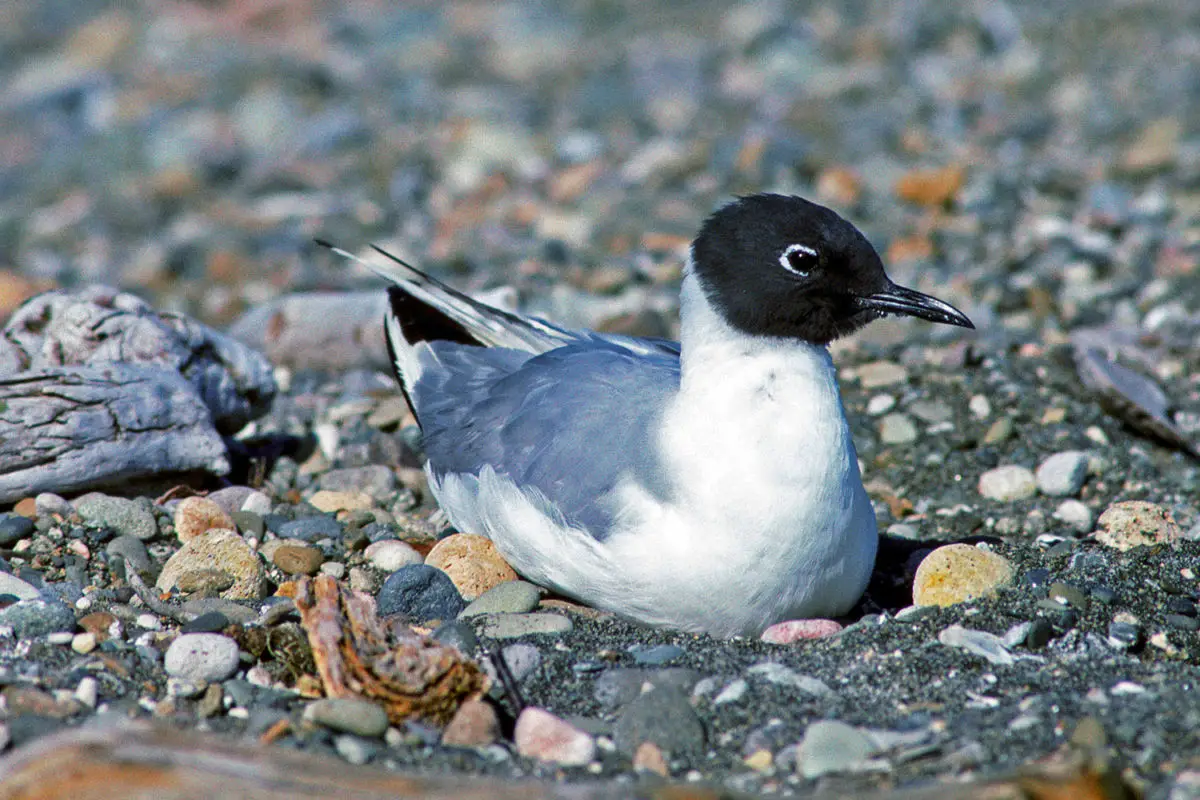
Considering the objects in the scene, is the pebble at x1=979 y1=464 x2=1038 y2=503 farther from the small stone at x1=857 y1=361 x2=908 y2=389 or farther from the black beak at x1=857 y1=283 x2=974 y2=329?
the black beak at x1=857 y1=283 x2=974 y2=329

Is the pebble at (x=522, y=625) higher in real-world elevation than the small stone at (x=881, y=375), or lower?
lower

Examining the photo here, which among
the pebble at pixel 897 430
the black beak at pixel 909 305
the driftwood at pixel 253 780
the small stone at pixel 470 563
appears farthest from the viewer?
the pebble at pixel 897 430

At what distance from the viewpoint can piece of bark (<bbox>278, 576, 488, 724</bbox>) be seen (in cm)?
394

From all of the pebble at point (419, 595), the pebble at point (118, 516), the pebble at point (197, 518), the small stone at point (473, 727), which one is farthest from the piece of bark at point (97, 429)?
the small stone at point (473, 727)

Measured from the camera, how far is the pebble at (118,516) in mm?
5395

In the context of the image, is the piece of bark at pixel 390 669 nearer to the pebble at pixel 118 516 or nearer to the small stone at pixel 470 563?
the small stone at pixel 470 563

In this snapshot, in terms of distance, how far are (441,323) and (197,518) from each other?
53.1 inches

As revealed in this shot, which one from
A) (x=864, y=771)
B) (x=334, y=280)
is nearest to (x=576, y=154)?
(x=334, y=280)

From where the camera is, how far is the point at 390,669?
3.95m

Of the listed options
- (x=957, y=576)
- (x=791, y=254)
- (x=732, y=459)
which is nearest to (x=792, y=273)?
(x=791, y=254)

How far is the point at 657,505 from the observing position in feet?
14.9

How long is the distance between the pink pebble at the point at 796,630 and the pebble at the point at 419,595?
111cm

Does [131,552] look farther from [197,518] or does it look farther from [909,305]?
[909,305]

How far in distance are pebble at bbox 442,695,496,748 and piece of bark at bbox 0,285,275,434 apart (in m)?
2.47
